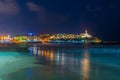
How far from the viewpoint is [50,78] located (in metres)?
17.1

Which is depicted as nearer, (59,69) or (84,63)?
(59,69)

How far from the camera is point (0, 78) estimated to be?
17109 mm

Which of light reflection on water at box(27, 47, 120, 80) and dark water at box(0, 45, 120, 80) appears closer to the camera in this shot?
dark water at box(0, 45, 120, 80)

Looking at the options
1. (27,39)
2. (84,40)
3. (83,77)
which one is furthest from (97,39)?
(83,77)

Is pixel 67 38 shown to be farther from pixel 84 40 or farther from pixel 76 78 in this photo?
pixel 76 78

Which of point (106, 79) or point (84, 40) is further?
point (84, 40)

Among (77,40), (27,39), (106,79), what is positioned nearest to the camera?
(106,79)

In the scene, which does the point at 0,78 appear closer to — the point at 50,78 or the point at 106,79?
the point at 50,78

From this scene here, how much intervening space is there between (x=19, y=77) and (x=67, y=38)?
172 metres

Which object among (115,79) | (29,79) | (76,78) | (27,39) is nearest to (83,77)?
(76,78)

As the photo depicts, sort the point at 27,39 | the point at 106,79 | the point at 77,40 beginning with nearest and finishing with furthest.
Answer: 1. the point at 106,79
2. the point at 27,39
3. the point at 77,40

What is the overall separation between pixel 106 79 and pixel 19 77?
207 inches

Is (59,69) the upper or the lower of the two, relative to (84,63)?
lower

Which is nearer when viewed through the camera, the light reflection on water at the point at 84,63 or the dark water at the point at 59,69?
the dark water at the point at 59,69
